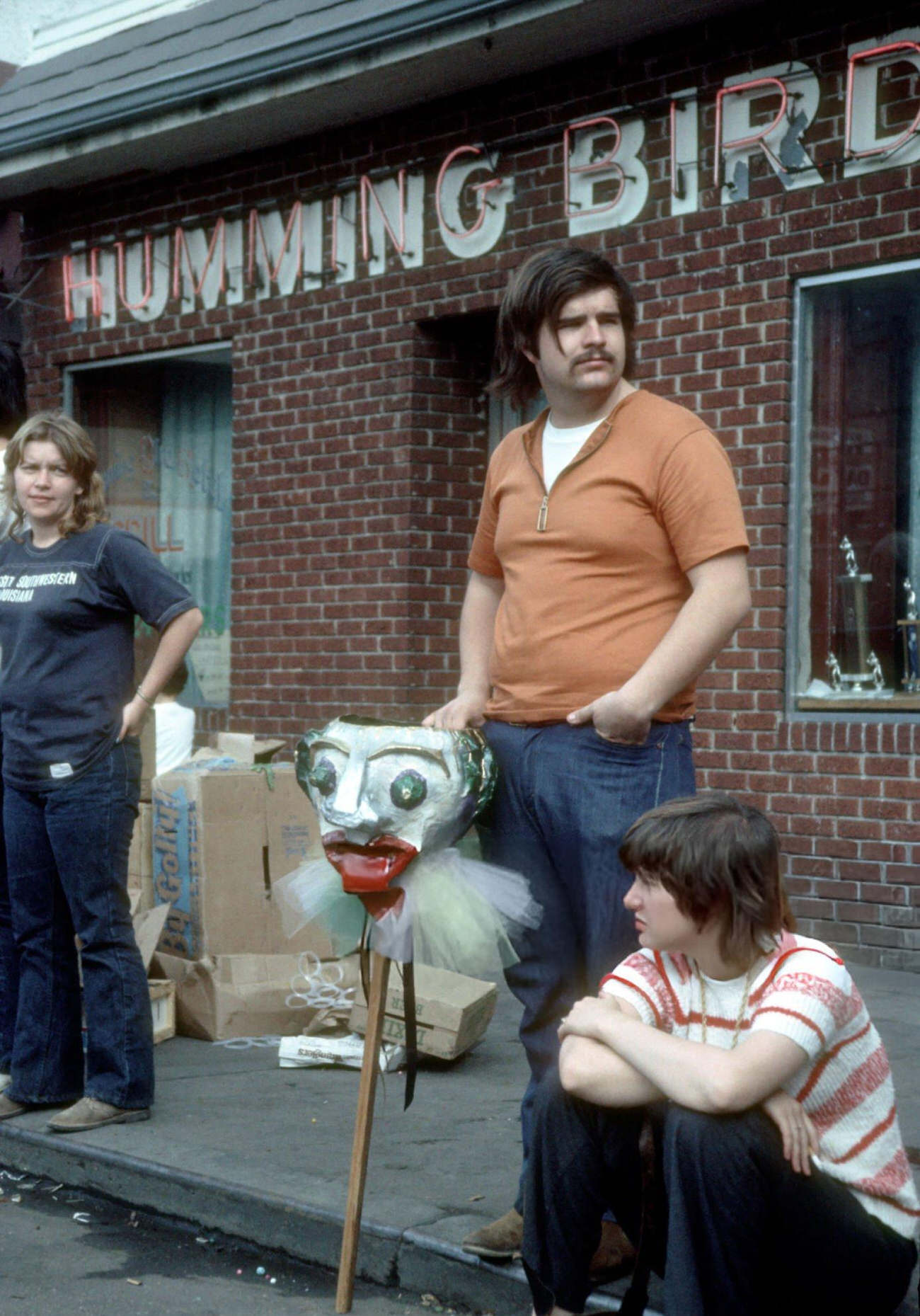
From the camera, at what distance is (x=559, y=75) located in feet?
26.5

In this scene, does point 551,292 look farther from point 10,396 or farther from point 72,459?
point 10,396

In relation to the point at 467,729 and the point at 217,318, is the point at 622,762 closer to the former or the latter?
the point at 467,729

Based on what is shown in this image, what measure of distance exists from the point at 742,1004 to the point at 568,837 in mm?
604

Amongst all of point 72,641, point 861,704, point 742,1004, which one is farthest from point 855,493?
point 742,1004

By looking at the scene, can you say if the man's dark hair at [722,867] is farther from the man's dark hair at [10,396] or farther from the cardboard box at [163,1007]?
the man's dark hair at [10,396]

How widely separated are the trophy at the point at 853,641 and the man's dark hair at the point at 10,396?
3.30 m

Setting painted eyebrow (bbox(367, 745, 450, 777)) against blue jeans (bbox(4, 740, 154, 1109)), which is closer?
painted eyebrow (bbox(367, 745, 450, 777))

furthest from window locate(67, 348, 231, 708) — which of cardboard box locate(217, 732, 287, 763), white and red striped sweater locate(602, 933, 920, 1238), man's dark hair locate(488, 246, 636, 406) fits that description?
white and red striped sweater locate(602, 933, 920, 1238)

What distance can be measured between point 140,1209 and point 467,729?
1754 mm

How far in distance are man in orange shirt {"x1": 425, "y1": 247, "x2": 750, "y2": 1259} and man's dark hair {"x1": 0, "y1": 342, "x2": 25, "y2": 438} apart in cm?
290

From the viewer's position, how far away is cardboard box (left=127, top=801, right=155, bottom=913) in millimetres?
6637

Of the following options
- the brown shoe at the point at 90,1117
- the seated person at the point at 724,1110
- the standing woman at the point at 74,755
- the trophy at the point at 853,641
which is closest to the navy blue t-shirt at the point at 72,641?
the standing woman at the point at 74,755

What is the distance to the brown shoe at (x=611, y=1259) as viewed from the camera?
3.62 metres

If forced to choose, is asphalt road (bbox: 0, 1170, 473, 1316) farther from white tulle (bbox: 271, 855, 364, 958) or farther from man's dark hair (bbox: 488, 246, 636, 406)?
man's dark hair (bbox: 488, 246, 636, 406)
